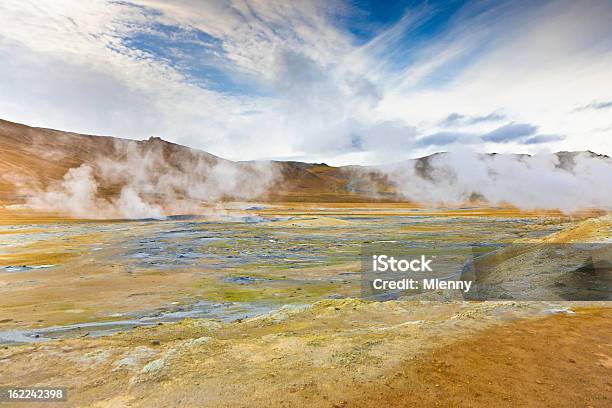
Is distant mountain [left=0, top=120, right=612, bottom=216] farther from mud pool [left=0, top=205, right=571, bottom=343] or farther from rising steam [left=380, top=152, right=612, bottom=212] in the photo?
mud pool [left=0, top=205, right=571, bottom=343]

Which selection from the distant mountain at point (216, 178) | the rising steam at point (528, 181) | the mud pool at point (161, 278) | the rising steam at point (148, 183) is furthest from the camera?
the rising steam at point (148, 183)

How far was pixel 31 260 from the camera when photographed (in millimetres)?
22562

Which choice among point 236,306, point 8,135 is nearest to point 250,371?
point 236,306

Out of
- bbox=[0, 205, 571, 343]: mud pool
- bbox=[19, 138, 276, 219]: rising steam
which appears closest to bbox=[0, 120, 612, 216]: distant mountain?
bbox=[19, 138, 276, 219]: rising steam

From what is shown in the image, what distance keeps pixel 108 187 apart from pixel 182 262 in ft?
328

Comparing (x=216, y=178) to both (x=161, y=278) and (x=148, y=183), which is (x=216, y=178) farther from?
(x=161, y=278)

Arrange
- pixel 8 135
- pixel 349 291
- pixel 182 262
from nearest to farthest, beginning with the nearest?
pixel 349 291, pixel 182 262, pixel 8 135

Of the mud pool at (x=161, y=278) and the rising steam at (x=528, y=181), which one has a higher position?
the rising steam at (x=528, y=181)

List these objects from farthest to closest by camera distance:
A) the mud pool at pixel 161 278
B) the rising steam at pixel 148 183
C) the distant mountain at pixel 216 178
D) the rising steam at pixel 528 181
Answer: the rising steam at pixel 148 183, the distant mountain at pixel 216 178, the rising steam at pixel 528 181, the mud pool at pixel 161 278

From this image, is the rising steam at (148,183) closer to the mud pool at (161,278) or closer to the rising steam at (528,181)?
the mud pool at (161,278)

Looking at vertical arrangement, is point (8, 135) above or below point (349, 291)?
above

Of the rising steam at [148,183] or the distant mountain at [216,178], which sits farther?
the rising steam at [148,183]

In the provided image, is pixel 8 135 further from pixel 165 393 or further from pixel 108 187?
pixel 165 393

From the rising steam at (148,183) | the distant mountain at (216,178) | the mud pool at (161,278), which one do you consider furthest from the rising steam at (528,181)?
the rising steam at (148,183)
